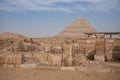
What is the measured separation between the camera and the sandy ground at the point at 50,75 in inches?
210

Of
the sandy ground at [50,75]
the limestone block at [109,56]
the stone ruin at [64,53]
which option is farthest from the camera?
the limestone block at [109,56]

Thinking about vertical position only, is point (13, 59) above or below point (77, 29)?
below

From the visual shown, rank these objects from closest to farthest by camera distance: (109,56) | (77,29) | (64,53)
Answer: (64,53), (109,56), (77,29)

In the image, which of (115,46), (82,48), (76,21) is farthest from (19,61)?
(76,21)

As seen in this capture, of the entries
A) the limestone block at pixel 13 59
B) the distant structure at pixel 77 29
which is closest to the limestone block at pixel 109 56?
the limestone block at pixel 13 59

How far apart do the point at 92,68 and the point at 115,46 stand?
9.50 meters

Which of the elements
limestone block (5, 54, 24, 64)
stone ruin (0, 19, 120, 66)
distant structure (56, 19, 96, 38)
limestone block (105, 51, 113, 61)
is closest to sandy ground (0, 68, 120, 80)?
limestone block (5, 54, 24, 64)

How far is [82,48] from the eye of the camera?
1568cm

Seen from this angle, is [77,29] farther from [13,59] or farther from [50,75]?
[50,75]

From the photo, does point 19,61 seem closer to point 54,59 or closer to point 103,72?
point 54,59

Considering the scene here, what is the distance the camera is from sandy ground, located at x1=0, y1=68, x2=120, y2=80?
5332 mm

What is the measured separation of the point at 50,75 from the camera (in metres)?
5.66

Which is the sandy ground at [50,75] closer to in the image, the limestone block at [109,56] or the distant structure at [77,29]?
the limestone block at [109,56]

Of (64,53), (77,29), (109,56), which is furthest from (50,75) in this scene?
(77,29)
